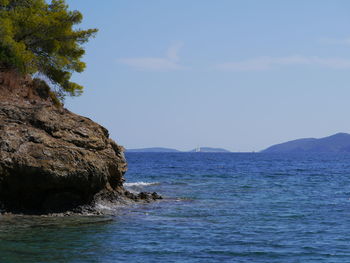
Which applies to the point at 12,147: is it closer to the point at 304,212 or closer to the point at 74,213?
the point at 74,213

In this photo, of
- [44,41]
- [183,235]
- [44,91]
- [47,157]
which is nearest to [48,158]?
[47,157]

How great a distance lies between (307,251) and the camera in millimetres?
17562

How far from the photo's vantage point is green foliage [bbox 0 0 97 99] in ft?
95.5

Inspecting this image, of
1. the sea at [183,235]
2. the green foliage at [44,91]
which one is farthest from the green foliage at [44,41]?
the sea at [183,235]

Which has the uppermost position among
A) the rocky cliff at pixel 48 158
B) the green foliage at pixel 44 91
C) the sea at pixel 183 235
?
the green foliage at pixel 44 91

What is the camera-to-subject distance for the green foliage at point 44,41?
29.1 m

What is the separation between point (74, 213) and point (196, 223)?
5.54 metres

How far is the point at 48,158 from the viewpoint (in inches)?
910

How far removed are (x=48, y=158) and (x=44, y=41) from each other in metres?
11.3

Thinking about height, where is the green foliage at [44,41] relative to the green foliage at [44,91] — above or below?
above

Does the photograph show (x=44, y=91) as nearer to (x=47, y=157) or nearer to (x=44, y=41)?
(x=44, y=41)

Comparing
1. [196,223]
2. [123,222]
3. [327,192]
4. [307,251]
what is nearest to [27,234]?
[123,222]

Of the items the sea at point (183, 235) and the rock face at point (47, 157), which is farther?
the rock face at point (47, 157)

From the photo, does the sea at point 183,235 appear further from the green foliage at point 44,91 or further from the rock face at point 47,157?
the green foliage at point 44,91
